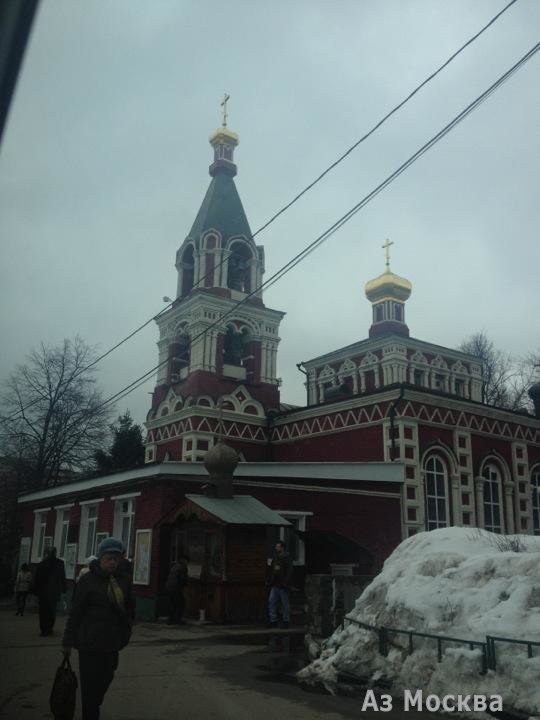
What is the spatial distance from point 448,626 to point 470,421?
20338 millimetres

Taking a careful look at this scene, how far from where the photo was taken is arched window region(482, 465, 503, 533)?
26125mm

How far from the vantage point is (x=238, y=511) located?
14.6 m

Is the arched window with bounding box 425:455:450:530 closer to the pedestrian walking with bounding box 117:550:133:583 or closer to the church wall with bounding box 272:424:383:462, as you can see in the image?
the church wall with bounding box 272:424:383:462

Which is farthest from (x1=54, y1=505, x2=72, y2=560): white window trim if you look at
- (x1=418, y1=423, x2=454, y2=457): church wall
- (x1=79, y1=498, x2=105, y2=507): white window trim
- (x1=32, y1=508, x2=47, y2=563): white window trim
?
(x1=418, y1=423, x2=454, y2=457): church wall

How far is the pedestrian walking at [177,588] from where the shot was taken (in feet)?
45.6

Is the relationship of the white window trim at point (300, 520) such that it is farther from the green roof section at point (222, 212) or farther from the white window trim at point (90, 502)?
the green roof section at point (222, 212)

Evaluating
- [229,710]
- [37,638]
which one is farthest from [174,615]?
[229,710]

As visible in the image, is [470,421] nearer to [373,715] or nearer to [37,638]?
[37,638]

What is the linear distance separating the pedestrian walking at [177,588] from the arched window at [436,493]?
11811mm

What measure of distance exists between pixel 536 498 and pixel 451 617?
23.3m

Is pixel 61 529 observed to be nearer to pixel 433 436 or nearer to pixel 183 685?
pixel 433 436

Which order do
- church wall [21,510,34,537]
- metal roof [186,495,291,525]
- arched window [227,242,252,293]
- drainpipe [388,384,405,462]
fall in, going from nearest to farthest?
metal roof [186,495,291,525], drainpipe [388,384,405,462], church wall [21,510,34,537], arched window [227,242,252,293]

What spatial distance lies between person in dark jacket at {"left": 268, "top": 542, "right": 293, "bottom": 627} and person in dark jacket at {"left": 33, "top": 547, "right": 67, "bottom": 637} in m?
3.96

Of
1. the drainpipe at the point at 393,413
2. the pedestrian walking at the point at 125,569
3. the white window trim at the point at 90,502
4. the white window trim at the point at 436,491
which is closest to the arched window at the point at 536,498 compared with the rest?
the white window trim at the point at 436,491
